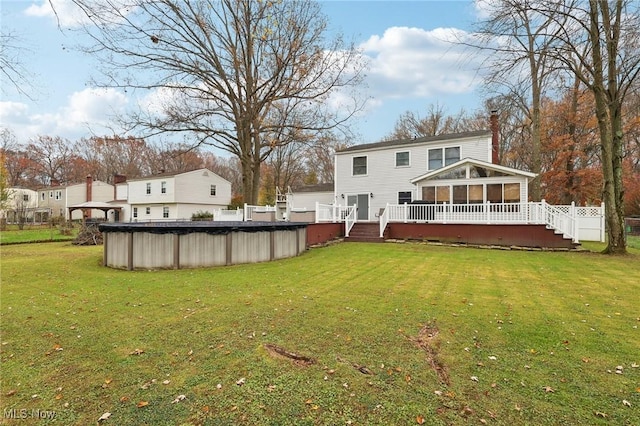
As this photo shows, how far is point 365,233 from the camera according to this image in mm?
15977

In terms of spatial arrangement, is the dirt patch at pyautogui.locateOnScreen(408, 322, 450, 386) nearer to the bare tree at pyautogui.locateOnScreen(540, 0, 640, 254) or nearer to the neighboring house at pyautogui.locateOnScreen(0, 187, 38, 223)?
the bare tree at pyautogui.locateOnScreen(540, 0, 640, 254)

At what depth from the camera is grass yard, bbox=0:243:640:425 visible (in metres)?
2.53

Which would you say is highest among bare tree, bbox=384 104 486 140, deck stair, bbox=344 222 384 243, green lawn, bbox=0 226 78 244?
bare tree, bbox=384 104 486 140

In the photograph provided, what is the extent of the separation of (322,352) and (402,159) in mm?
17733

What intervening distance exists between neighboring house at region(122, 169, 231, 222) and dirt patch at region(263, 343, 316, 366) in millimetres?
29766

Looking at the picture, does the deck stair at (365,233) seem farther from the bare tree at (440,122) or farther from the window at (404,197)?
the bare tree at (440,122)

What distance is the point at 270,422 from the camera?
2.39m

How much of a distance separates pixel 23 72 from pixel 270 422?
23.2 ft

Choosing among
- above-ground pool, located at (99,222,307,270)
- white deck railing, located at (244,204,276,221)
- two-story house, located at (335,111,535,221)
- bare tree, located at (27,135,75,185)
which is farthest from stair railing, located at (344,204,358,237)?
bare tree, located at (27,135,75,185)

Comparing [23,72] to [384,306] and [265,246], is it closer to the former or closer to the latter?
[265,246]

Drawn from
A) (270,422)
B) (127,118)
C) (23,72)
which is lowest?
(270,422)

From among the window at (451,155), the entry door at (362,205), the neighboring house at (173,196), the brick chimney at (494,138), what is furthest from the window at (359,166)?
the neighboring house at (173,196)

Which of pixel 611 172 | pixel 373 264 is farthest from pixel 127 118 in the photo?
pixel 611 172

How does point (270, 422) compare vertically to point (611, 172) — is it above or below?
below
